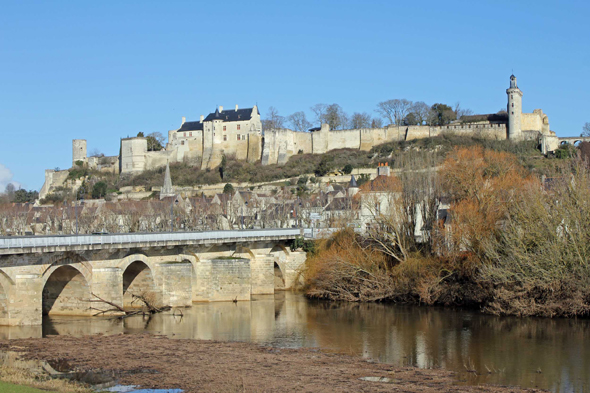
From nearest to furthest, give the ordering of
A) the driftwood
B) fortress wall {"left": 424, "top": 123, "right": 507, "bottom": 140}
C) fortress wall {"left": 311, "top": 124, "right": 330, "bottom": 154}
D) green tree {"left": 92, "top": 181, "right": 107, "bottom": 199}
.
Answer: the driftwood → fortress wall {"left": 424, "top": 123, "right": 507, "bottom": 140} → green tree {"left": 92, "top": 181, "right": 107, "bottom": 199} → fortress wall {"left": 311, "top": 124, "right": 330, "bottom": 154}

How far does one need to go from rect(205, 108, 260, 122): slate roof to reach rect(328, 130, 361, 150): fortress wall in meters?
11.0

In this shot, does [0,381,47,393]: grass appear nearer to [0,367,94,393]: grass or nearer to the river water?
[0,367,94,393]: grass

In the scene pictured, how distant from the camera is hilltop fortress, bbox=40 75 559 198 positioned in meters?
88.4

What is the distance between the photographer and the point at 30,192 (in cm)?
10025

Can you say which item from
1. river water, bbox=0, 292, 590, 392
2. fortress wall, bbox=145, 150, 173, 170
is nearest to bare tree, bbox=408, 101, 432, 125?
fortress wall, bbox=145, 150, 173, 170

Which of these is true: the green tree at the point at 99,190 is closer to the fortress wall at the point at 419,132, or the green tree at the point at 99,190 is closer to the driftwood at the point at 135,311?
the fortress wall at the point at 419,132

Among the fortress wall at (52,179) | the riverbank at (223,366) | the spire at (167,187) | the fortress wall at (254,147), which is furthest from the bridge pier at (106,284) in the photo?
the fortress wall at (52,179)

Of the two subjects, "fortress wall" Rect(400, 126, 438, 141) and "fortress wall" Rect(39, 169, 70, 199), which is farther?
"fortress wall" Rect(39, 169, 70, 199)

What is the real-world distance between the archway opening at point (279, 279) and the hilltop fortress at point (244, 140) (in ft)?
160

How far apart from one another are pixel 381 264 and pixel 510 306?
7.47m

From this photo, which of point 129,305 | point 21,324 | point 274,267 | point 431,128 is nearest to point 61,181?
point 431,128

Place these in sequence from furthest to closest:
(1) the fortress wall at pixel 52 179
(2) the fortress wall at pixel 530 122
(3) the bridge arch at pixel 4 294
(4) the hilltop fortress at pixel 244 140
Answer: (1) the fortress wall at pixel 52 179, (4) the hilltop fortress at pixel 244 140, (2) the fortress wall at pixel 530 122, (3) the bridge arch at pixel 4 294

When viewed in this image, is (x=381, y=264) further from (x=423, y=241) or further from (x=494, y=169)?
(x=494, y=169)

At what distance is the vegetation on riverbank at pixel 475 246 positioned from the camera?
84.7 ft
